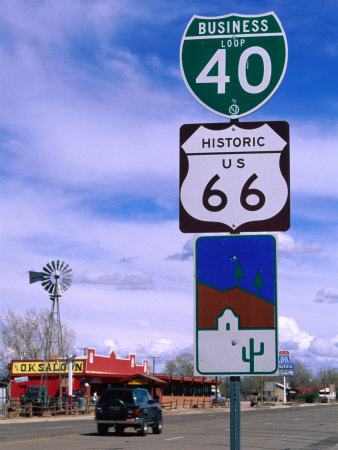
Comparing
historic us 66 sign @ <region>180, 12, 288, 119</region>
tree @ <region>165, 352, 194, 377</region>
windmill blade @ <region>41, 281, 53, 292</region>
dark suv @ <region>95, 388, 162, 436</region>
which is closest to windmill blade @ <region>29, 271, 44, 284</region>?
windmill blade @ <region>41, 281, 53, 292</region>

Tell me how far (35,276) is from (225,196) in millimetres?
52038

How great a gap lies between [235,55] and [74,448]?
58.4ft

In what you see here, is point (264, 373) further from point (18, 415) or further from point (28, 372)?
point (28, 372)

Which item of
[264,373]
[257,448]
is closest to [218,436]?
[257,448]

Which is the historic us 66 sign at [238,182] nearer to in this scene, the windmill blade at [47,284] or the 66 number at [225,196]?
the 66 number at [225,196]

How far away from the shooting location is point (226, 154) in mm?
3717

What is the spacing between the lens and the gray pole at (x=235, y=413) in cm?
351

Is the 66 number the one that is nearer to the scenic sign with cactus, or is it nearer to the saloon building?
the scenic sign with cactus

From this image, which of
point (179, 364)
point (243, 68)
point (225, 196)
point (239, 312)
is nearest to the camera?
point (239, 312)

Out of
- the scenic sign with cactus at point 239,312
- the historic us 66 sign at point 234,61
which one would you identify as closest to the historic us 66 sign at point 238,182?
the scenic sign with cactus at point 239,312

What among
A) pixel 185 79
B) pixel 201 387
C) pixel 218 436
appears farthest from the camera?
pixel 201 387

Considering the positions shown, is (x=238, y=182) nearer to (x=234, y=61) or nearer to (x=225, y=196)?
(x=225, y=196)

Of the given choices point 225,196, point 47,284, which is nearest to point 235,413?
point 225,196

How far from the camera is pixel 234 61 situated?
389 centimetres
